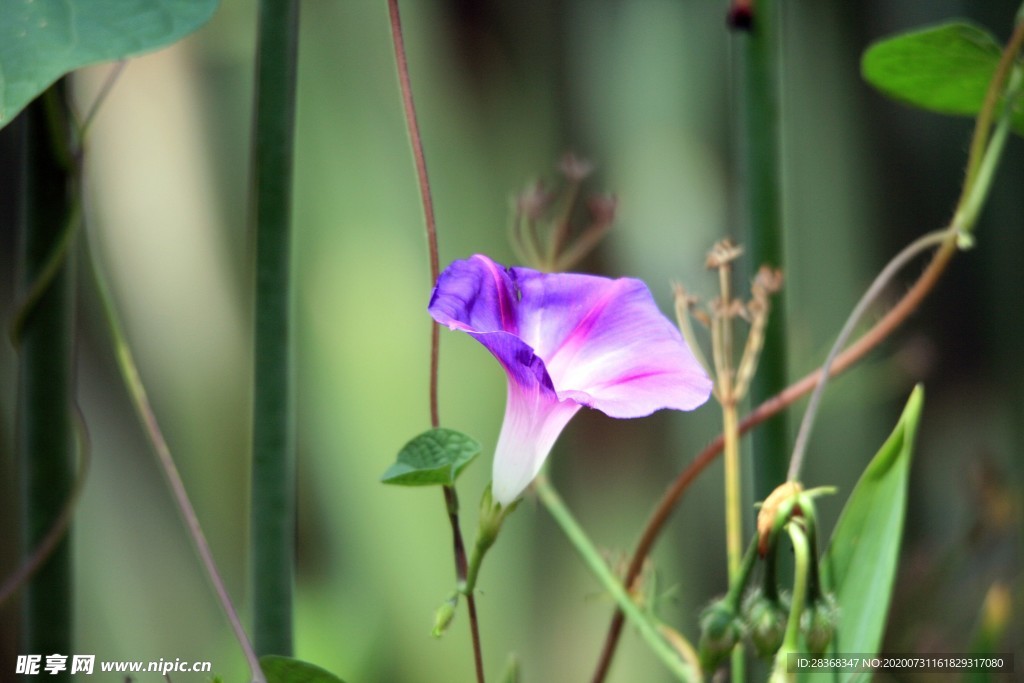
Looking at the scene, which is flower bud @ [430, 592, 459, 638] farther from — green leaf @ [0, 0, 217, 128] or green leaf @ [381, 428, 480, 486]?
green leaf @ [0, 0, 217, 128]

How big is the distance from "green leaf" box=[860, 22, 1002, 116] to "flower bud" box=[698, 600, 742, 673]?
239 millimetres

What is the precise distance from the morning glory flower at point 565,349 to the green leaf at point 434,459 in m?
0.02

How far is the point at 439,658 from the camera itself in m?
0.80

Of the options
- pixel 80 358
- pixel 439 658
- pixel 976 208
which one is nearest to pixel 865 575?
pixel 976 208

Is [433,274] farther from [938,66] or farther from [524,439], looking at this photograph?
[938,66]

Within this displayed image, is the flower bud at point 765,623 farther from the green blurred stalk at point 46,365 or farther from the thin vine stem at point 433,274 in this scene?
the green blurred stalk at point 46,365

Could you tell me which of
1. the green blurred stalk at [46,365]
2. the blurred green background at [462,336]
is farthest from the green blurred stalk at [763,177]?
the blurred green background at [462,336]

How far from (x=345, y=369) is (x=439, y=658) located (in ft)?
0.85

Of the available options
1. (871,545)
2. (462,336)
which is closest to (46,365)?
(871,545)

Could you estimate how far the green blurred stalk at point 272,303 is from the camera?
29 centimetres

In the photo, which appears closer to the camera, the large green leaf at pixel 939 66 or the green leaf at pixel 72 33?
the green leaf at pixel 72 33

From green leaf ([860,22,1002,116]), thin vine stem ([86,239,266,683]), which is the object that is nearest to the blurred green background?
green leaf ([860,22,1002,116])

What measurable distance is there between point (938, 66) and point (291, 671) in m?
0.34

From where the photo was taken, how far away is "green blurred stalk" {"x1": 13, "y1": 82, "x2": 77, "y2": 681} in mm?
326
